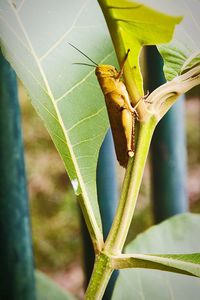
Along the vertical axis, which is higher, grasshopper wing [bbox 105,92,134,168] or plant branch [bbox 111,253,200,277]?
grasshopper wing [bbox 105,92,134,168]

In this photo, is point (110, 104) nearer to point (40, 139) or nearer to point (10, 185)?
point (10, 185)

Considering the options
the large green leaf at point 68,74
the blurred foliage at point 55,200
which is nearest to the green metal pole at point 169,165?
the large green leaf at point 68,74

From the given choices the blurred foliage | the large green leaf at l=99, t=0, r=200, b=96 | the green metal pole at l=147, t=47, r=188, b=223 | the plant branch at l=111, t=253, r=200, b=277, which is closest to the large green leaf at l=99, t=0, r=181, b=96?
the large green leaf at l=99, t=0, r=200, b=96

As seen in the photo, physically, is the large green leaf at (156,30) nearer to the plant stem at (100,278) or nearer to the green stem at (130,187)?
the green stem at (130,187)

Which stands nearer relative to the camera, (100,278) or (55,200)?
(100,278)

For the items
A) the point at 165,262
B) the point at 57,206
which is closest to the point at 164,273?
the point at 165,262

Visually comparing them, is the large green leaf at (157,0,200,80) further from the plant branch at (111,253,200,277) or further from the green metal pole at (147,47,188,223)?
the green metal pole at (147,47,188,223)

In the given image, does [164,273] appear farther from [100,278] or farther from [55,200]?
[55,200]
